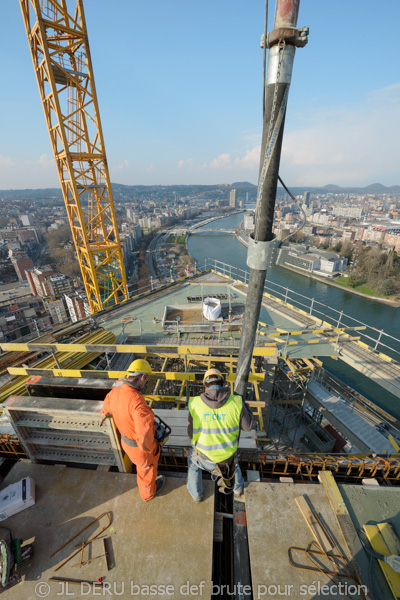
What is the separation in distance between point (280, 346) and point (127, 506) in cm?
726

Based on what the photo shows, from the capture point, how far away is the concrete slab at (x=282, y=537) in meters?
2.52

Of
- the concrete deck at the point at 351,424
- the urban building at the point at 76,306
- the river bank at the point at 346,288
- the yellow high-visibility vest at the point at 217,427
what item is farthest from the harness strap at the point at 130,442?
the river bank at the point at 346,288

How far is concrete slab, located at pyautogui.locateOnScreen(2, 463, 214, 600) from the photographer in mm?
2592

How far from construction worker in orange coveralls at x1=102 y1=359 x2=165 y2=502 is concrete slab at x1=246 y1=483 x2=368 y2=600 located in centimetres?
138

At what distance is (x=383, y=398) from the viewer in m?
22.6

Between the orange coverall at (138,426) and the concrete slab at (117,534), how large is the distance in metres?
0.34

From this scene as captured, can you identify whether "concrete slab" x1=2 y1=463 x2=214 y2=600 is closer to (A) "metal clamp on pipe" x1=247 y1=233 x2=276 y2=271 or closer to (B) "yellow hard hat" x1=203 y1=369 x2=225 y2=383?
(B) "yellow hard hat" x1=203 y1=369 x2=225 y2=383

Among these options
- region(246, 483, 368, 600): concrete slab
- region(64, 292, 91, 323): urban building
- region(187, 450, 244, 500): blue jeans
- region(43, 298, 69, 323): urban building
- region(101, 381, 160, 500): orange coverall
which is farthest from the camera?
region(43, 298, 69, 323): urban building

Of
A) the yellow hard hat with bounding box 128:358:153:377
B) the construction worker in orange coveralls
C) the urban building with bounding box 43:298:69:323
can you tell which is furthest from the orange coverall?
the urban building with bounding box 43:298:69:323

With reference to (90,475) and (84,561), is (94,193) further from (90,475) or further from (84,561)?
(84,561)

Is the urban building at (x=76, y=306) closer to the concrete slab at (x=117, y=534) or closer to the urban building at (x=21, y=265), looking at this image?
the urban building at (x=21, y=265)

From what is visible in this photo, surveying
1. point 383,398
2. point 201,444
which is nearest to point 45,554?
point 201,444

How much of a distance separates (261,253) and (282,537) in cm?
334

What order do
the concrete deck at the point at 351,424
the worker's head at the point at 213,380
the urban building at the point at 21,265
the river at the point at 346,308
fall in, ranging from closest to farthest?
1. the worker's head at the point at 213,380
2. the concrete deck at the point at 351,424
3. the river at the point at 346,308
4. the urban building at the point at 21,265
